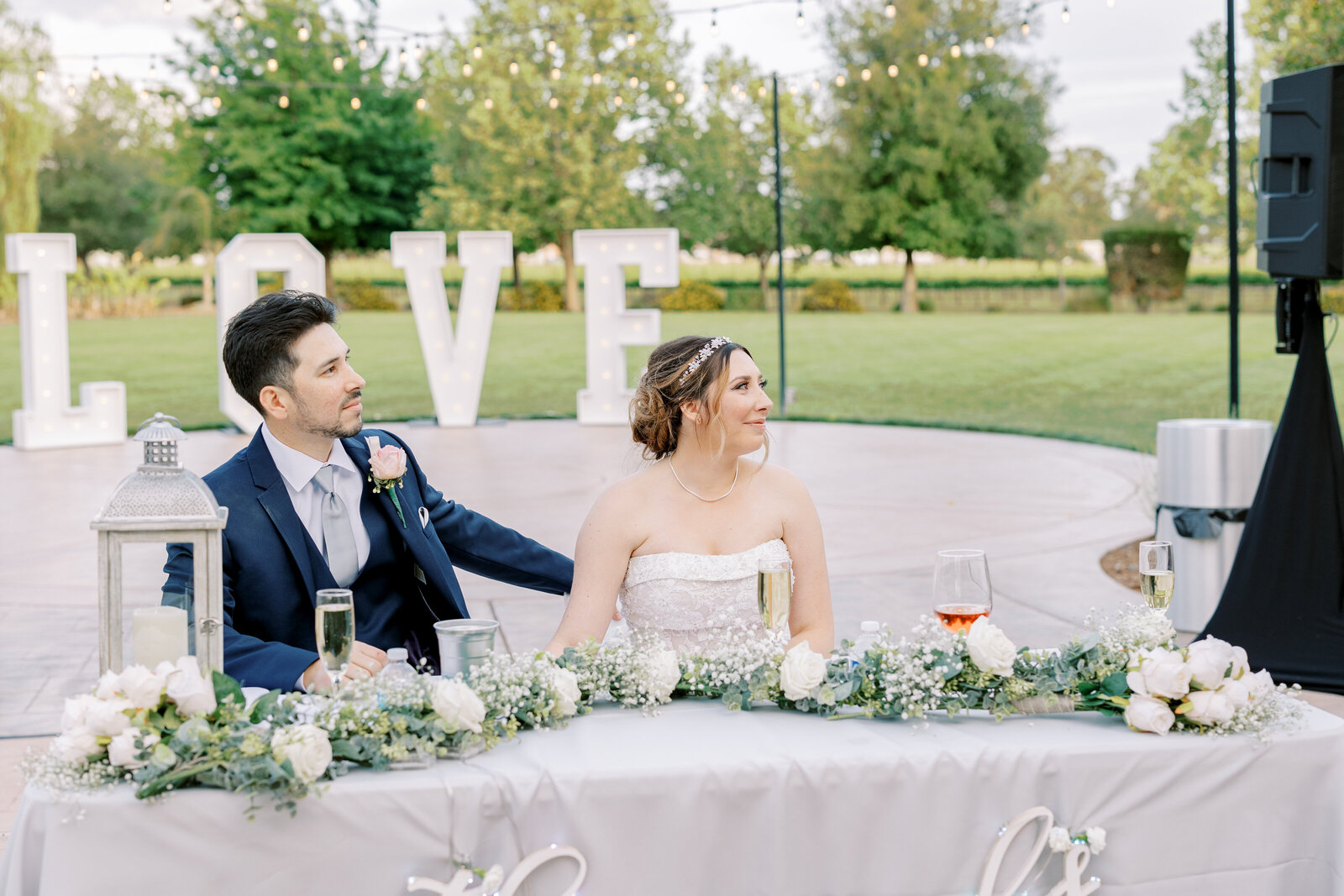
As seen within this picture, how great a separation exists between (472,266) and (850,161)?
31988 mm

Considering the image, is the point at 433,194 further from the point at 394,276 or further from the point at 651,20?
the point at 651,20

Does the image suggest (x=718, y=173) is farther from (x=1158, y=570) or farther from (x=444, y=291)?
(x=1158, y=570)

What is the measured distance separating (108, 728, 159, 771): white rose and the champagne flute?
1.17 metres

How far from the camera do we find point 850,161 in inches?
1785

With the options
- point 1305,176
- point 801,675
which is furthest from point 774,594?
point 1305,176

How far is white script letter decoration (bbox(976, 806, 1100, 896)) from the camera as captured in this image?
2332 mm

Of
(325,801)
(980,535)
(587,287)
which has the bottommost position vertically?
(980,535)

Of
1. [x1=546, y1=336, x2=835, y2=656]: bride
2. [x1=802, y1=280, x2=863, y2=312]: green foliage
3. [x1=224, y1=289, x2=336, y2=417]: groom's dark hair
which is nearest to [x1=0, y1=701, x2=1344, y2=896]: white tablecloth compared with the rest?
[x1=546, y1=336, x2=835, y2=656]: bride

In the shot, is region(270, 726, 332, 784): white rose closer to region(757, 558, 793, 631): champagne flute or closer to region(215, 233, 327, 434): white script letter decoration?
region(757, 558, 793, 631): champagne flute

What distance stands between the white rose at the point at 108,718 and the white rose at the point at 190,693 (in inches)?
3.1

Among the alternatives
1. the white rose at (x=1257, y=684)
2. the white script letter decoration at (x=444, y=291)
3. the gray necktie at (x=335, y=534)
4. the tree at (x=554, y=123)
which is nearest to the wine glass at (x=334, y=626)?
the gray necktie at (x=335, y=534)

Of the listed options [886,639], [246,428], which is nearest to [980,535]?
[886,639]

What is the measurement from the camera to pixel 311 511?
3.42m

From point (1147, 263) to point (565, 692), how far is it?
41.9 metres
